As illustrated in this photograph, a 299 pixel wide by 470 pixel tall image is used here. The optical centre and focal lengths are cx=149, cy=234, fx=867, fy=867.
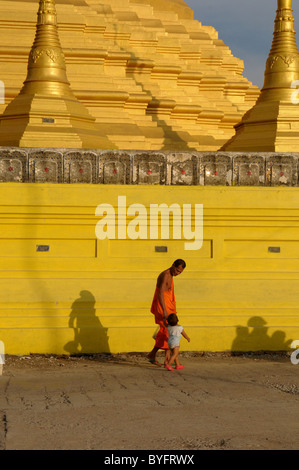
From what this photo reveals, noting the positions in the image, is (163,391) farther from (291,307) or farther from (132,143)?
(132,143)

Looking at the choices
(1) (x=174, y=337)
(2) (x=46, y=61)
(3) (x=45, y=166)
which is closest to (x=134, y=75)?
(2) (x=46, y=61)

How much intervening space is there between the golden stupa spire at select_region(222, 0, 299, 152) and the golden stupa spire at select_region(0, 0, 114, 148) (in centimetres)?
196

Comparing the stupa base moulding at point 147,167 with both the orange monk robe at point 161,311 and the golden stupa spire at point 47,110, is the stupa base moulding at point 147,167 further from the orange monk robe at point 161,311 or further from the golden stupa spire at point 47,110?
the orange monk robe at point 161,311

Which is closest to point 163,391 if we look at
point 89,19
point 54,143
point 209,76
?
point 54,143

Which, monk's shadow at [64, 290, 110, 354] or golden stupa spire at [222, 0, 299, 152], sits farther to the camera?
golden stupa spire at [222, 0, 299, 152]

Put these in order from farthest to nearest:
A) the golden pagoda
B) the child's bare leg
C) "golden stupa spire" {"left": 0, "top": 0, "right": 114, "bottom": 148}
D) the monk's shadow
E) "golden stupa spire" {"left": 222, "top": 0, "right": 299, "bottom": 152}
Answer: the golden pagoda → "golden stupa spire" {"left": 222, "top": 0, "right": 299, "bottom": 152} → "golden stupa spire" {"left": 0, "top": 0, "right": 114, "bottom": 148} → the monk's shadow → the child's bare leg

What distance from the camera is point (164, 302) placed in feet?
31.9

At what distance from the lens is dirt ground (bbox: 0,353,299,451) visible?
596 centimetres

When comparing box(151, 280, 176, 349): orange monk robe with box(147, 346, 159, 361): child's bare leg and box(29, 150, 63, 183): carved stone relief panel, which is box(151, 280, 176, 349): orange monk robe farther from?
box(29, 150, 63, 183): carved stone relief panel

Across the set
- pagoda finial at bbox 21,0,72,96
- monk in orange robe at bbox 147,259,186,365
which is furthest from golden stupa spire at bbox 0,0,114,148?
monk in orange robe at bbox 147,259,186,365

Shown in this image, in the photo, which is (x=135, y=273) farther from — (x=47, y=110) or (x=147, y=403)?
(x=147, y=403)

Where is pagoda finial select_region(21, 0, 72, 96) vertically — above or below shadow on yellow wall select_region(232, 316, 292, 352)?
above

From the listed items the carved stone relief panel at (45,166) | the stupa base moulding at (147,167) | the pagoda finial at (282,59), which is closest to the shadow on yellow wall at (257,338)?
the stupa base moulding at (147,167)
